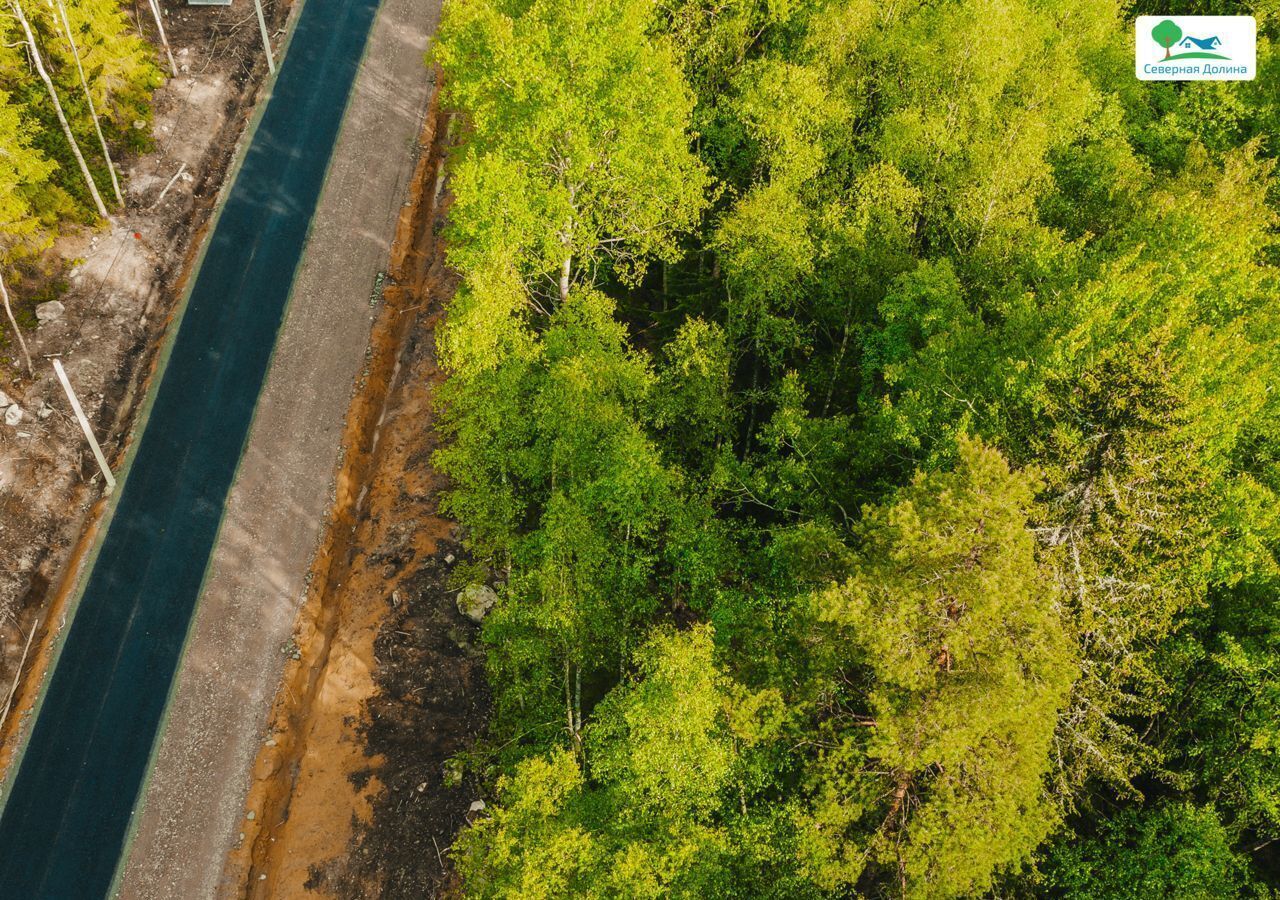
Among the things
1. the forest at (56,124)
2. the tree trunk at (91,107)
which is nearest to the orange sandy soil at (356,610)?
the tree trunk at (91,107)

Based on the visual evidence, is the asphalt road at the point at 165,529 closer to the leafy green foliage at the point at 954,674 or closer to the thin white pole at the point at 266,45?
the thin white pole at the point at 266,45

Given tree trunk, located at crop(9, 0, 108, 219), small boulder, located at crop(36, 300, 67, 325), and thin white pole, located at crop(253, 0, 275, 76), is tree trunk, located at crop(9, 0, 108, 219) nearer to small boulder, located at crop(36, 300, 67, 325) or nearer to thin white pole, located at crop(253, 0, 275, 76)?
small boulder, located at crop(36, 300, 67, 325)

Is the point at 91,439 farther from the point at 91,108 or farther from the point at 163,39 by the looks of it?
the point at 163,39

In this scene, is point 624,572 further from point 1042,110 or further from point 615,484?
point 1042,110

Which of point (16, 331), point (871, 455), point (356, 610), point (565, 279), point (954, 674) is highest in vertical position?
point (565, 279)

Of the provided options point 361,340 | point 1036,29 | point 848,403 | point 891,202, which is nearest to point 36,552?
point 361,340

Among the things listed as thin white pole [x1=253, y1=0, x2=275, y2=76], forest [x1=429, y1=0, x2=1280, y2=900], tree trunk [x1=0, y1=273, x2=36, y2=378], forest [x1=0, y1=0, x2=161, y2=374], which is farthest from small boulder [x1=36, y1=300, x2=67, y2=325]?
thin white pole [x1=253, y1=0, x2=275, y2=76]

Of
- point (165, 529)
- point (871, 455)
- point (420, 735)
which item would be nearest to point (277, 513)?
point (165, 529)
